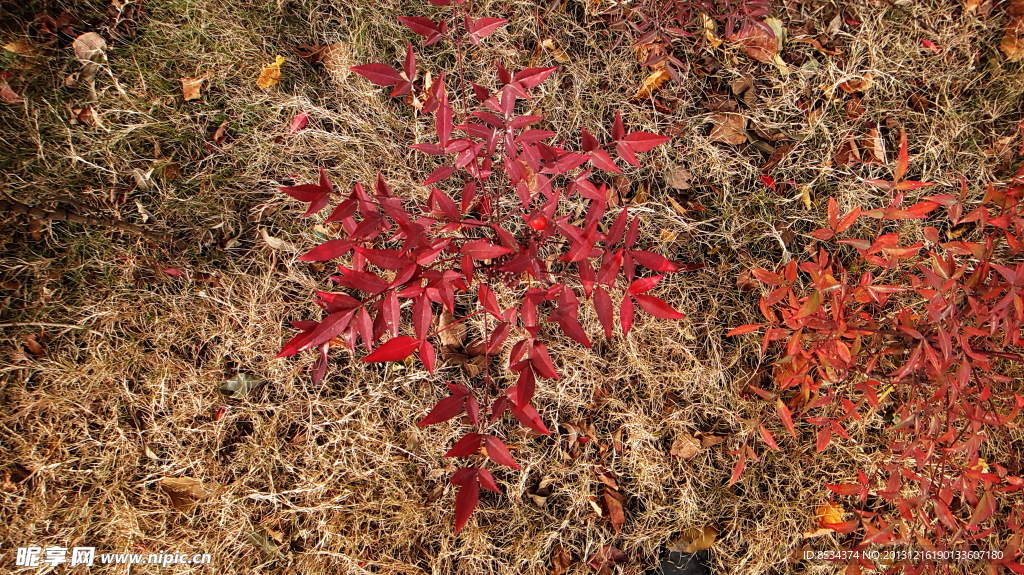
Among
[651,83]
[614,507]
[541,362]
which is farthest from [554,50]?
[614,507]

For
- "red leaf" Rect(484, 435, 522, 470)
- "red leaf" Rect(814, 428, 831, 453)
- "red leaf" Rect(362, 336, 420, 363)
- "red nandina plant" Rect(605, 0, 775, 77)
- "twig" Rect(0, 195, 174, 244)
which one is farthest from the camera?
"twig" Rect(0, 195, 174, 244)

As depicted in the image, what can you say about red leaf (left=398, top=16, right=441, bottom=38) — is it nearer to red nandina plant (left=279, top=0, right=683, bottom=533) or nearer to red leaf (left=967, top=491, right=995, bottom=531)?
red nandina plant (left=279, top=0, right=683, bottom=533)

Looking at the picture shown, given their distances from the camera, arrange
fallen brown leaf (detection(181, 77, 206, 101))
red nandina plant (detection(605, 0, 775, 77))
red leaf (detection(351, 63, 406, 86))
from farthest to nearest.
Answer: fallen brown leaf (detection(181, 77, 206, 101)), red nandina plant (detection(605, 0, 775, 77)), red leaf (detection(351, 63, 406, 86))

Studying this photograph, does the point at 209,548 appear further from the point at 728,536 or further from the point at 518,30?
the point at 518,30

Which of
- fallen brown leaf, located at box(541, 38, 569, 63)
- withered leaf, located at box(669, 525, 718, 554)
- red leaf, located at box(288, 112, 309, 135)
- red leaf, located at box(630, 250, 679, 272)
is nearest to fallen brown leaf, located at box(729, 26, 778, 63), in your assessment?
fallen brown leaf, located at box(541, 38, 569, 63)

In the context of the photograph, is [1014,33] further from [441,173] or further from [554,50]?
[441,173]

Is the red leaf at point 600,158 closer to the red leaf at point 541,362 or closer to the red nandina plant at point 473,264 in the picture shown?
the red nandina plant at point 473,264
